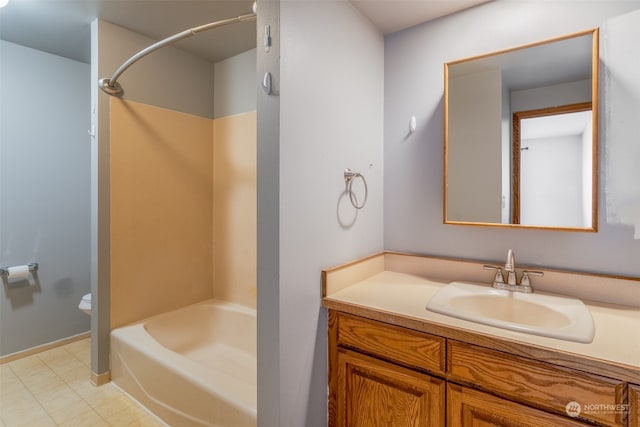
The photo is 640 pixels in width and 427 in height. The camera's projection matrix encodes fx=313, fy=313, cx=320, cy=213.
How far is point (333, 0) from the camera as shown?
4.79ft

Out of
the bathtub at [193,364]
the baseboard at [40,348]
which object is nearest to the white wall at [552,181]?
the bathtub at [193,364]

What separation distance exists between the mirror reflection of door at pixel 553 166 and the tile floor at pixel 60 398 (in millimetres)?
2277

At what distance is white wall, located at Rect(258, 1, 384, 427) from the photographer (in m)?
1.20

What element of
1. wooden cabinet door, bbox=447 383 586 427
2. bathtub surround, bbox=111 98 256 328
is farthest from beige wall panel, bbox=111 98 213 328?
wooden cabinet door, bbox=447 383 586 427

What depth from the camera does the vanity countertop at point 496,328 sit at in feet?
2.88

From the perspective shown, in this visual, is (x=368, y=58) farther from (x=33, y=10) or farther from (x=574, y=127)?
(x=33, y=10)

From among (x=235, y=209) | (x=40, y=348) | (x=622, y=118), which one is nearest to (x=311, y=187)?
(x=622, y=118)

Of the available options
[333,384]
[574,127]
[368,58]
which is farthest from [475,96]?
[333,384]

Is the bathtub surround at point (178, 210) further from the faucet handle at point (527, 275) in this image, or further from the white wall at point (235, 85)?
the faucet handle at point (527, 275)

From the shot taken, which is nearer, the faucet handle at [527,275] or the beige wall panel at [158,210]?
the faucet handle at [527,275]

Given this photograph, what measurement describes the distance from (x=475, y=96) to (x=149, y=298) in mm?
2507

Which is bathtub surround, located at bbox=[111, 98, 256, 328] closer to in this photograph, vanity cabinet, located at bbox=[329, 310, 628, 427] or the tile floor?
the tile floor

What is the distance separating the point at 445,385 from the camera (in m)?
1.12

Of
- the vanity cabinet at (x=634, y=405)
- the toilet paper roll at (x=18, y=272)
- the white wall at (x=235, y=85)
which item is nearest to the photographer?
the vanity cabinet at (x=634, y=405)
